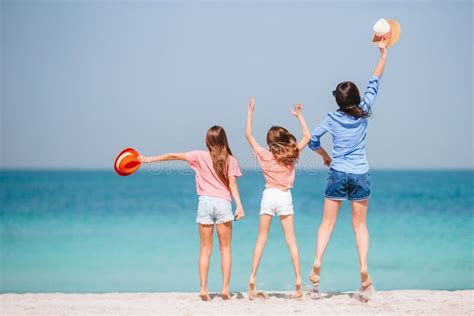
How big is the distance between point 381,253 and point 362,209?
6597 mm

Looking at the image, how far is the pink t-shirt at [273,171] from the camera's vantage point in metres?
6.51

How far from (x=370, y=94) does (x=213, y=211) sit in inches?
76.7

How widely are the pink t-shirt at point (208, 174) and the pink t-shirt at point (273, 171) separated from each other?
26 centimetres

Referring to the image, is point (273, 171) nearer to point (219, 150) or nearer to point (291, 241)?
point (219, 150)

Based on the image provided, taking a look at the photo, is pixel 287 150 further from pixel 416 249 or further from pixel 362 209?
pixel 416 249

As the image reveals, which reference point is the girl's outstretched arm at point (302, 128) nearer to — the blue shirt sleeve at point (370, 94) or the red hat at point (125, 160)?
the blue shirt sleeve at point (370, 94)

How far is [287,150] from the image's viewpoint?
21.2ft

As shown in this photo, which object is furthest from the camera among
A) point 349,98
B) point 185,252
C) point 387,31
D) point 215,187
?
point 185,252

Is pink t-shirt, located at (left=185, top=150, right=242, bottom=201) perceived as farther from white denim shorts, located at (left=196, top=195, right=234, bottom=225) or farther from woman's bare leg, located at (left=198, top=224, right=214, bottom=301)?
woman's bare leg, located at (left=198, top=224, right=214, bottom=301)

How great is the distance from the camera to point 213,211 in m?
6.48

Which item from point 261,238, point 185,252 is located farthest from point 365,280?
point 185,252

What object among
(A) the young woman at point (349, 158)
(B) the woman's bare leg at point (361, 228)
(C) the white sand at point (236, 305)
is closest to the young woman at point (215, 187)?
Answer: (C) the white sand at point (236, 305)

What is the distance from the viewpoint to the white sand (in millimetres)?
6160

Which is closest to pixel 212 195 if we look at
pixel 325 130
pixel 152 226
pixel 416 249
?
pixel 325 130
